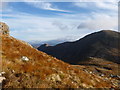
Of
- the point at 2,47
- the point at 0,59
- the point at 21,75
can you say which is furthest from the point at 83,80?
the point at 2,47

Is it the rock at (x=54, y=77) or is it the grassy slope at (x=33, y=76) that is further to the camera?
the rock at (x=54, y=77)

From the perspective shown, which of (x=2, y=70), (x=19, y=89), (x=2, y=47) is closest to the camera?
(x=19, y=89)

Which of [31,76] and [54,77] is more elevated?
[31,76]

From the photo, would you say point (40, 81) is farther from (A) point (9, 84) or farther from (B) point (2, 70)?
(B) point (2, 70)

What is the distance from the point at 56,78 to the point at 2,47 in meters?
8.73

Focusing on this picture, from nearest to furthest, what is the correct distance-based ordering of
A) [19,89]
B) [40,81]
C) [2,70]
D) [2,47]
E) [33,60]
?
[19,89] → [40,81] → [2,70] → [33,60] → [2,47]

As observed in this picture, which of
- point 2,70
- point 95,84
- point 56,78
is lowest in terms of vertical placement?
point 95,84

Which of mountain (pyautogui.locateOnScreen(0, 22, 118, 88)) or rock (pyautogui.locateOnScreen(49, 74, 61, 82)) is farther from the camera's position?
rock (pyautogui.locateOnScreen(49, 74, 61, 82))

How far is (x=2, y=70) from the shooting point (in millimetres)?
14641

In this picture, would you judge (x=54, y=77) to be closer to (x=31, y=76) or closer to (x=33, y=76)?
(x=33, y=76)

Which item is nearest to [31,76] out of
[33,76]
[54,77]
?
[33,76]

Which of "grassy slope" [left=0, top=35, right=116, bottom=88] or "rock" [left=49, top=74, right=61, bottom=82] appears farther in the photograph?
"rock" [left=49, top=74, right=61, bottom=82]

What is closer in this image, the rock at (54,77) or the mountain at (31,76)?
the mountain at (31,76)

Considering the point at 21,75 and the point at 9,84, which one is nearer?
the point at 9,84
